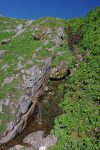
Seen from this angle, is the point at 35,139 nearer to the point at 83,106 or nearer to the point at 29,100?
the point at 29,100

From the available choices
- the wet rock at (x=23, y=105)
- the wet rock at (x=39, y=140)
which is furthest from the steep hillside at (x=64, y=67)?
the wet rock at (x=39, y=140)

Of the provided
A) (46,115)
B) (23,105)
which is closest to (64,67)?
(46,115)

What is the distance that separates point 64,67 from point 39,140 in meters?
9.31

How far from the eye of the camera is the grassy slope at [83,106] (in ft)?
70.8

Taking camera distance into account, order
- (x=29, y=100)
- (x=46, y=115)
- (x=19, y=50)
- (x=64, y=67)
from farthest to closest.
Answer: (x=19, y=50), (x=64, y=67), (x=29, y=100), (x=46, y=115)

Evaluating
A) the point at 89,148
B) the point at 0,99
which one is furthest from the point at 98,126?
the point at 0,99

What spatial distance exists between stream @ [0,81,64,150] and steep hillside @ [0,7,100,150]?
13.0 inches

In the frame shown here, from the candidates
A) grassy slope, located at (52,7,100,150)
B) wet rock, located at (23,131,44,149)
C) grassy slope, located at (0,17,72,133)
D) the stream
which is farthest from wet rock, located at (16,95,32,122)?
grassy slope, located at (52,7,100,150)

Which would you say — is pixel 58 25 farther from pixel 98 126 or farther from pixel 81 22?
pixel 98 126

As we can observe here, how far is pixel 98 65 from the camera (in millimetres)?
27266

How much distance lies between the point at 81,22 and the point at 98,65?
1112 cm

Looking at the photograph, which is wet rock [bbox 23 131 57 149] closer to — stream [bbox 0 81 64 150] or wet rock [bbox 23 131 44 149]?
wet rock [bbox 23 131 44 149]

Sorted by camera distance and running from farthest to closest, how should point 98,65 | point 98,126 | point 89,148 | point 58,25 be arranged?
point 58,25, point 98,65, point 98,126, point 89,148

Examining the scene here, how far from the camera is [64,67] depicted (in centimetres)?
2920
